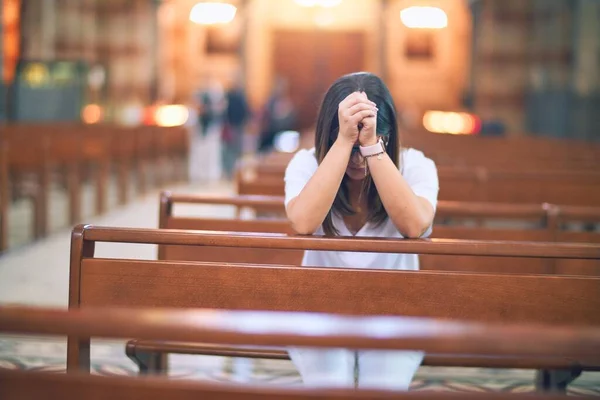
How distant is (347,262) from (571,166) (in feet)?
16.0

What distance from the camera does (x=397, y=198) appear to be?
2.32 m

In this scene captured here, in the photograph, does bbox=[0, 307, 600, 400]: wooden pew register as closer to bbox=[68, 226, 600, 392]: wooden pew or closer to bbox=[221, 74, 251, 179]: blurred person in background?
bbox=[68, 226, 600, 392]: wooden pew

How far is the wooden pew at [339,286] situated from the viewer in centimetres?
209

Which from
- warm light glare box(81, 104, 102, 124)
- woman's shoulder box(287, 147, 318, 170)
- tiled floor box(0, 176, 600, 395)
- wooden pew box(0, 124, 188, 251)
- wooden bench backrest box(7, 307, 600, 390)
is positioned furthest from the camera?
warm light glare box(81, 104, 102, 124)

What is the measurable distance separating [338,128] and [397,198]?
31 centimetres

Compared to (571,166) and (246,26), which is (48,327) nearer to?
(571,166)

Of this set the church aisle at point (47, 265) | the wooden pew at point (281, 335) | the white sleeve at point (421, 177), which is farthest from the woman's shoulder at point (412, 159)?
the church aisle at point (47, 265)

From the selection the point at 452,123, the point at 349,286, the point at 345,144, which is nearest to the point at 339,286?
the point at 349,286

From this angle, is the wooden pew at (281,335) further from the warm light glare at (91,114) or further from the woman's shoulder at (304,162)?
Answer: the warm light glare at (91,114)

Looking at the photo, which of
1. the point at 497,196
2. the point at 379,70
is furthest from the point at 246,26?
the point at 497,196

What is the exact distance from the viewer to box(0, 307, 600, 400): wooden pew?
1253 mm

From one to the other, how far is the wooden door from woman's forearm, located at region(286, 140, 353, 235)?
21.1m

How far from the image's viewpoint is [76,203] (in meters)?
8.26

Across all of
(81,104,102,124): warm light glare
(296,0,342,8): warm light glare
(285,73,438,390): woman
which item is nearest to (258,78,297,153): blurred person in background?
(81,104,102,124): warm light glare
